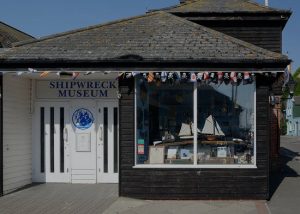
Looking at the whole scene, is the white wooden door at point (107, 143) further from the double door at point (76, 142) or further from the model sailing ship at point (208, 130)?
the model sailing ship at point (208, 130)

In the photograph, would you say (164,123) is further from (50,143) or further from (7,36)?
(7,36)

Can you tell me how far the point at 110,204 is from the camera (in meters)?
9.88

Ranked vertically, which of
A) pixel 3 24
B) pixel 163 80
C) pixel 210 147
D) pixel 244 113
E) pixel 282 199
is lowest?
pixel 282 199

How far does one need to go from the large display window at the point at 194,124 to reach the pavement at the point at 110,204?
37.5 inches

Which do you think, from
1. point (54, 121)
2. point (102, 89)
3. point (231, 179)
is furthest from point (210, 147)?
point (54, 121)

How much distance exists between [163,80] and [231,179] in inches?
103

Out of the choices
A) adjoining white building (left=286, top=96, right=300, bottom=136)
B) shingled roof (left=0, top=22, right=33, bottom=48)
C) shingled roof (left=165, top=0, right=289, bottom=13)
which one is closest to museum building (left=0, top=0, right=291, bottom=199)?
shingled roof (left=165, top=0, right=289, bottom=13)

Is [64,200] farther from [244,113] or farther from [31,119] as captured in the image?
[244,113]

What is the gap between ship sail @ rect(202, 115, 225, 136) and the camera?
35.0 feet

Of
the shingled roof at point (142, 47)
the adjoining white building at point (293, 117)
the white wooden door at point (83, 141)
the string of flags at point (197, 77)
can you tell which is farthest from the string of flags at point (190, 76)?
the adjoining white building at point (293, 117)

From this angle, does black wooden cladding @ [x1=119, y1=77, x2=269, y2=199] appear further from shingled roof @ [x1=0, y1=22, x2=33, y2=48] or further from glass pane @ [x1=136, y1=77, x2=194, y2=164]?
shingled roof @ [x1=0, y1=22, x2=33, y2=48]

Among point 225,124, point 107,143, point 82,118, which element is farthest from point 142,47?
point 107,143

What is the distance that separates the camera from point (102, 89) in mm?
12336

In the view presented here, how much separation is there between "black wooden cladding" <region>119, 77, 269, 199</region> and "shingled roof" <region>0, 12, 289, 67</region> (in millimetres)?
1122
